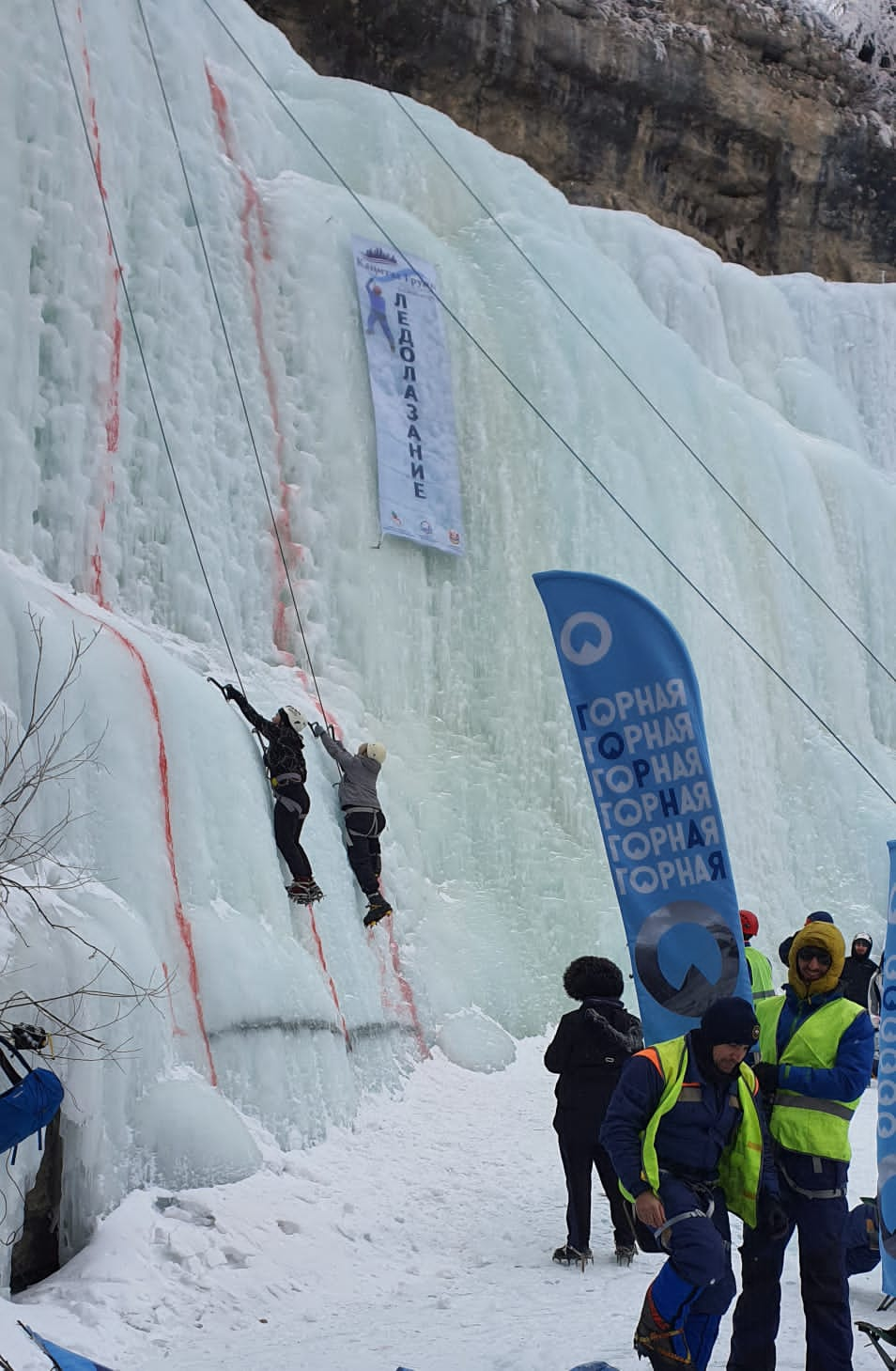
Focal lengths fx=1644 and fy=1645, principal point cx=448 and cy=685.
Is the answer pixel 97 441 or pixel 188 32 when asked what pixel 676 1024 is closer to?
pixel 97 441

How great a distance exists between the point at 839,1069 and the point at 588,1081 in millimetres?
2009

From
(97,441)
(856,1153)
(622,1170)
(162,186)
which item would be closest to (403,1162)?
(856,1153)

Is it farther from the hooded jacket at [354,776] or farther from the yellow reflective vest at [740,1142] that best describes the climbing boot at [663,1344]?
the hooded jacket at [354,776]

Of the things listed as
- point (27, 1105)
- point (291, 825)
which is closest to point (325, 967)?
point (291, 825)

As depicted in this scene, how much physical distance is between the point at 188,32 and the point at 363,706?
5.52m

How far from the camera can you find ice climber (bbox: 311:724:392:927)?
10.6 metres

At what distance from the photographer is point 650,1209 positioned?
427 cm

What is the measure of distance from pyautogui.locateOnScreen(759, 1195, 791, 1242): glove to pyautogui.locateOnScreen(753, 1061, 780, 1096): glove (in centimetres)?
35

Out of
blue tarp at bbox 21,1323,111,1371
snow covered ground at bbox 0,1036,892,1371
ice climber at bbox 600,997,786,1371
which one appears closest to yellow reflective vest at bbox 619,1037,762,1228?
ice climber at bbox 600,997,786,1371

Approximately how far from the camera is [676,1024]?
586 cm

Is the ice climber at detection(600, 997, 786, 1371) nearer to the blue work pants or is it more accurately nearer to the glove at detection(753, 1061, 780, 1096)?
the blue work pants

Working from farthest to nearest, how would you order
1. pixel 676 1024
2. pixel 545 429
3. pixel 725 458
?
1. pixel 725 458
2. pixel 545 429
3. pixel 676 1024

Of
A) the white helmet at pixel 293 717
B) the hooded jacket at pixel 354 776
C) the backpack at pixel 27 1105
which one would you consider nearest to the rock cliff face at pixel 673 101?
the hooded jacket at pixel 354 776

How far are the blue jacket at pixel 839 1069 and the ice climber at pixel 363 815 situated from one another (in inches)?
230
